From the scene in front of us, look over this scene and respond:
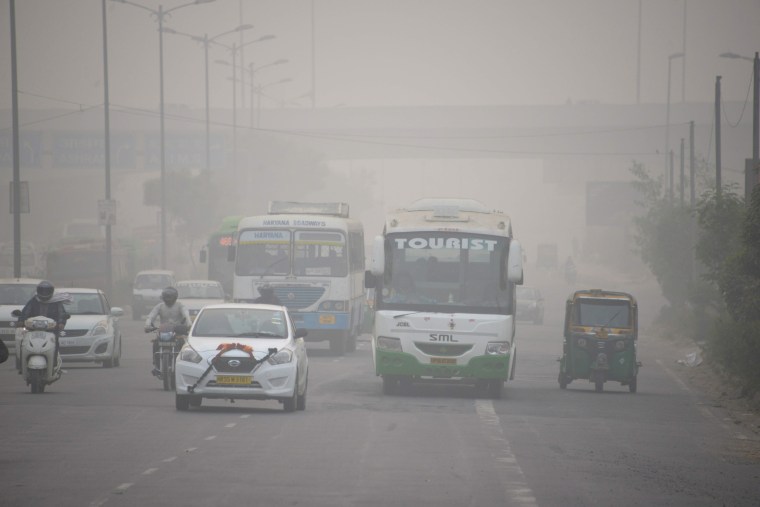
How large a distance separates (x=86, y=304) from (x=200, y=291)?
50.8 feet

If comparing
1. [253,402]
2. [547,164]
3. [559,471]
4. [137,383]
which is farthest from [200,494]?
[547,164]

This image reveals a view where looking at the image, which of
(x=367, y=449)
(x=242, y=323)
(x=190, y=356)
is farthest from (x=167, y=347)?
(x=367, y=449)

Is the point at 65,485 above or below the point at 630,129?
below

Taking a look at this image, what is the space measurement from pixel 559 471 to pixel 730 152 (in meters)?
93.4

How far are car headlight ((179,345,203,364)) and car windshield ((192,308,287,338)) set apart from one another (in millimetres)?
654

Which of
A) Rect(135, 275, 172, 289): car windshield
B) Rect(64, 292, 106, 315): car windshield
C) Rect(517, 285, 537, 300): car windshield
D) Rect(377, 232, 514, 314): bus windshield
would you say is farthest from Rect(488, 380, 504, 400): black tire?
Rect(517, 285, 537, 300): car windshield

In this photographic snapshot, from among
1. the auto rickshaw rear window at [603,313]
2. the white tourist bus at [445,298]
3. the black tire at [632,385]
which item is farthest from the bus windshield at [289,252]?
the white tourist bus at [445,298]

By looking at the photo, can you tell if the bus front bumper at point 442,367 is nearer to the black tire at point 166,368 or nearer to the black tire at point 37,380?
the black tire at point 166,368

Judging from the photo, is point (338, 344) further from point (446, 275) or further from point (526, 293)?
point (526, 293)

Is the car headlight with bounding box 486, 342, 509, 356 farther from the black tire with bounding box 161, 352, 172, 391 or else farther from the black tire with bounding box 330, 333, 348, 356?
the black tire with bounding box 330, 333, 348, 356

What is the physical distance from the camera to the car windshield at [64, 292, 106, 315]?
30.1 meters

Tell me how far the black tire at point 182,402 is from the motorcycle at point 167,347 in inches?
102

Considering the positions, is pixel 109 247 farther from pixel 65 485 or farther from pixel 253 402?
pixel 65 485

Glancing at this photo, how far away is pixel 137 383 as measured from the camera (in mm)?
25891
